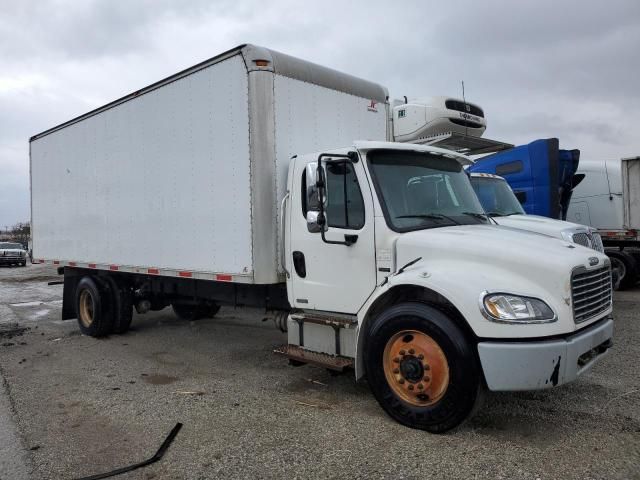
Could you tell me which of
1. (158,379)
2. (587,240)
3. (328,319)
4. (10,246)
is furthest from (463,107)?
(10,246)

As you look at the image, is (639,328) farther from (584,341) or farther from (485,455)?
(485,455)

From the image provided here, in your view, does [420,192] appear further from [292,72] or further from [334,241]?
[292,72]

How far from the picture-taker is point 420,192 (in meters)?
4.85

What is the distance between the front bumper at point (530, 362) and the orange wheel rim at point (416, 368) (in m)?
0.35

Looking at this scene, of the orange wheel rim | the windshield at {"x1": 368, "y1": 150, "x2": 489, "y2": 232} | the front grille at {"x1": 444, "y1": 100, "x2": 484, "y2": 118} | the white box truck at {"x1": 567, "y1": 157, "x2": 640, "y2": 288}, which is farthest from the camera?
the white box truck at {"x1": 567, "y1": 157, "x2": 640, "y2": 288}

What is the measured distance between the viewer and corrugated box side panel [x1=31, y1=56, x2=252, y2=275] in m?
5.68

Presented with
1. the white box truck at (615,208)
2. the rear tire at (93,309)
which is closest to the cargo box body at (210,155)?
the rear tire at (93,309)

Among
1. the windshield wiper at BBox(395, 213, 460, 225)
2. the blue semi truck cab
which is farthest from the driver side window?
the blue semi truck cab

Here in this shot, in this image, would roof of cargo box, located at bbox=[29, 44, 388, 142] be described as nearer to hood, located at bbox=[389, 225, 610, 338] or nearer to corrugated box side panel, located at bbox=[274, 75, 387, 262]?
corrugated box side panel, located at bbox=[274, 75, 387, 262]

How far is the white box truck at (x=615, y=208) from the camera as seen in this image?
11531 mm

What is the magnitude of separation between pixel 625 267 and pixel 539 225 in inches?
224

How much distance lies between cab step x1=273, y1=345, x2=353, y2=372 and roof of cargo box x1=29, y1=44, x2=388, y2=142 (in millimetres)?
2886

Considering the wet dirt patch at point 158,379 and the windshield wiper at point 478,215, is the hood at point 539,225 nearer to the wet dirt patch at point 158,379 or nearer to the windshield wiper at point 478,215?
the windshield wiper at point 478,215

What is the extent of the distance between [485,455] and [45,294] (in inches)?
612
